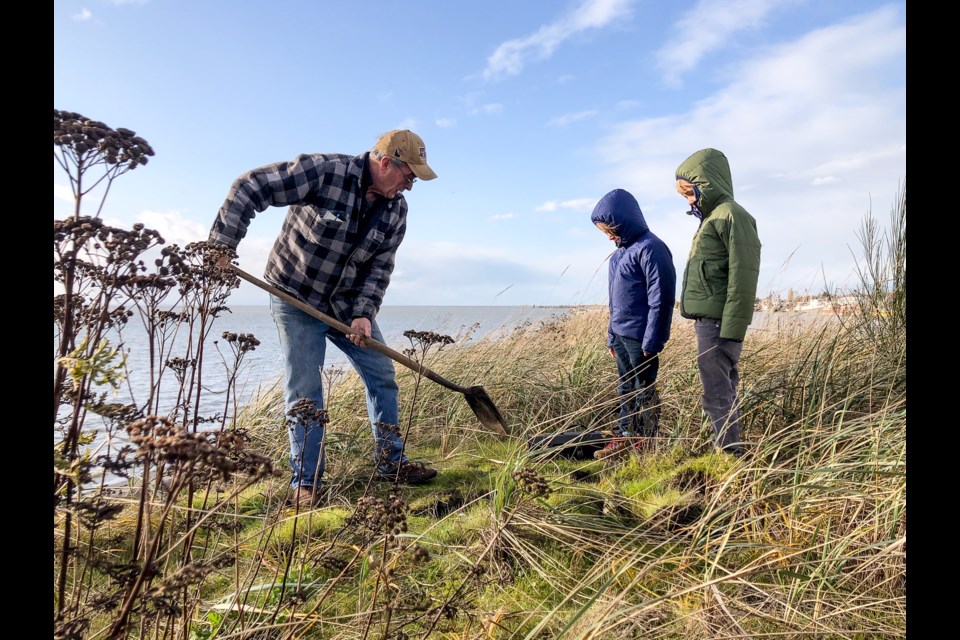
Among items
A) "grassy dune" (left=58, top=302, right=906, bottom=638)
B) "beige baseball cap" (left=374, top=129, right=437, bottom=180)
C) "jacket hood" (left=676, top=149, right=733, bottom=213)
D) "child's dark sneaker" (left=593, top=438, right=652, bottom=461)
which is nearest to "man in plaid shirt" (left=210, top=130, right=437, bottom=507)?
"beige baseball cap" (left=374, top=129, right=437, bottom=180)

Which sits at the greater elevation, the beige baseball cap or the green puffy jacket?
the beige baseball cap

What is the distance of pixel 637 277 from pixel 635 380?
0.91 meters

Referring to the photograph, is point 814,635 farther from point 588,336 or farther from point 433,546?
point 588,336

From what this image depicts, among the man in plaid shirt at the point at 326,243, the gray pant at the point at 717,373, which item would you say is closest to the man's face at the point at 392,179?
the man in plaid shirt at the point at 326,243

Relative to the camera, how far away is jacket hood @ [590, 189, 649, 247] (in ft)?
15.9

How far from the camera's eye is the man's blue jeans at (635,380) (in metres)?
4.46

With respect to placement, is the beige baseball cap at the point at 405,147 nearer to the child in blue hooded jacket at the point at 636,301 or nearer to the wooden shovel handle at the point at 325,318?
the wooden shovel handle at the point at 325,318

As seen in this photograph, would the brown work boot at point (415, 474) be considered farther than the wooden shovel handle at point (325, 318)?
Yes

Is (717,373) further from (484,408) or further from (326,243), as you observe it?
(326,243)

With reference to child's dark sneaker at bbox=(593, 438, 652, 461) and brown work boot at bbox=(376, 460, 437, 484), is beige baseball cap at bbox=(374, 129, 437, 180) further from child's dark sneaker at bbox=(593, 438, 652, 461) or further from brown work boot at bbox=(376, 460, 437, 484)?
child's dark sneaker at bbox=(593, 438, 652, 461)

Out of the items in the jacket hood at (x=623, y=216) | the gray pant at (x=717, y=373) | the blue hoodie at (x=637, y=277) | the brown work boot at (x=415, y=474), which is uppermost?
the jacket hood at (x=623, y=216)

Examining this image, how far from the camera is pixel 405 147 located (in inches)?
154

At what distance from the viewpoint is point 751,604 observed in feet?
7.25

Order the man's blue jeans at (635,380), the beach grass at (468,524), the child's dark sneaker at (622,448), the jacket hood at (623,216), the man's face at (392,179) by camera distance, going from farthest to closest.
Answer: the jacket hood at (623,216) < the man's blue jeans at (635,380) < the child's dark sneaker at (622,448) < the man's face at (392,179) < the beach grass at (468,524)
